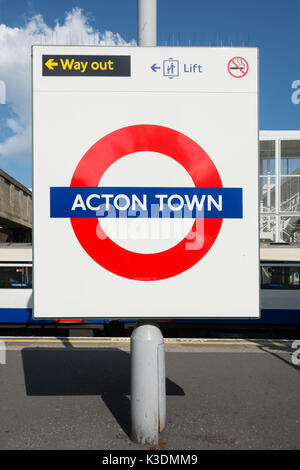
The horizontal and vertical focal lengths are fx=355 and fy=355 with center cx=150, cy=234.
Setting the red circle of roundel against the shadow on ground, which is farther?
the shadow on ground

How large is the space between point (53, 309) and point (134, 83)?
2069 mm

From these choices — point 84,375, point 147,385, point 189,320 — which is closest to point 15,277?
point 189,320

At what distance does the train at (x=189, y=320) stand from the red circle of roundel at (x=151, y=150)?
247 inches

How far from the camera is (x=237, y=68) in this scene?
307 centimetres

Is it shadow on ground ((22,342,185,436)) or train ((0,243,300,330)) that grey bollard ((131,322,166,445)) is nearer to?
shadow on ground ((22,342,185,436))

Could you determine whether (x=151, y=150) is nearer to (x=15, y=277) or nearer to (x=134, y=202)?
(x=134, y=202)

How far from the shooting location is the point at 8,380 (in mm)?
4723

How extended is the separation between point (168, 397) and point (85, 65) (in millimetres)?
3645

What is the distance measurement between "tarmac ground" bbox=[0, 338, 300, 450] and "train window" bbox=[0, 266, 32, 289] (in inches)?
119

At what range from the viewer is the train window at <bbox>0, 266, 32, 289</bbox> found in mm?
9195

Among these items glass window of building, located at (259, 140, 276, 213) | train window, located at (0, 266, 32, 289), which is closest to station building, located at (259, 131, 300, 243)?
glass window of building, located at (259, 140, 276, 213)

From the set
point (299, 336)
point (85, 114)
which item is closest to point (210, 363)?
point (85, 114)

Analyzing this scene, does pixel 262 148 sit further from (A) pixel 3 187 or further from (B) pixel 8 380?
(B) pixel 8 380

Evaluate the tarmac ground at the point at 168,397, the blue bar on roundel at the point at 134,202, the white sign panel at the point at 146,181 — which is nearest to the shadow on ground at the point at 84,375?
the tarmac ground at the point at 168,397
